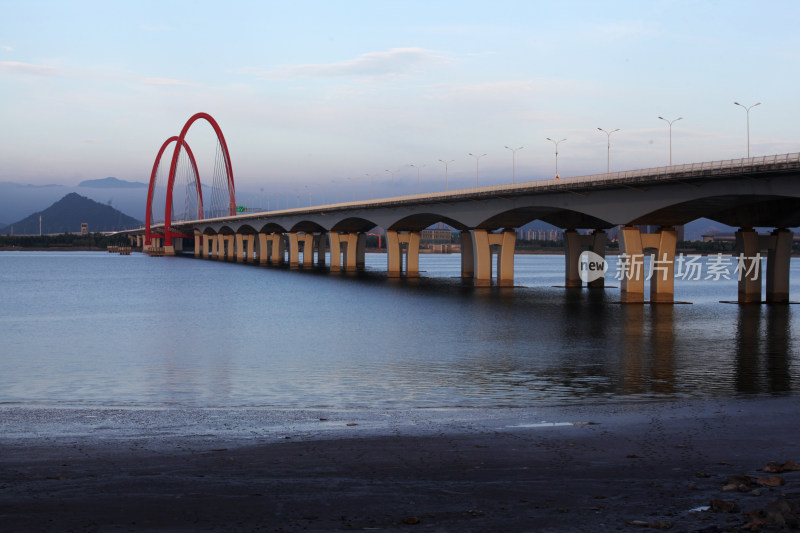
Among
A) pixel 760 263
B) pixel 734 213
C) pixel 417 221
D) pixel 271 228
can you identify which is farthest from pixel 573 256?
pixel 271 228

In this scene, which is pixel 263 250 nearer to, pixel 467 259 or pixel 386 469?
pixel 467 259

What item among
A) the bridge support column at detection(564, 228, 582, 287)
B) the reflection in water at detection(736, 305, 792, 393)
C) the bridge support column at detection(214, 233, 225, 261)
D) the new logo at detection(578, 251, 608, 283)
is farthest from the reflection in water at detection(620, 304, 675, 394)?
the bridge support column at detection(214, 233, 225, 261)

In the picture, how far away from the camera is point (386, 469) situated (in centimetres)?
1191

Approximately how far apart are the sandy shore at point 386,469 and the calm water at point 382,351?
128 inches

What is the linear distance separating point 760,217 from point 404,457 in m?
52.5

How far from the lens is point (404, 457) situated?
12.6m

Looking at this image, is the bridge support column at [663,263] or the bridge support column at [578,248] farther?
the bridge support column at [578,248]

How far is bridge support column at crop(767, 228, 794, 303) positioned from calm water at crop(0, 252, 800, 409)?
3.80 m

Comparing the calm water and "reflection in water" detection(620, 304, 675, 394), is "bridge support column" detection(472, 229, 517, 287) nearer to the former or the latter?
the calm water

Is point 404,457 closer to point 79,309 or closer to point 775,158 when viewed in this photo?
point 775,158

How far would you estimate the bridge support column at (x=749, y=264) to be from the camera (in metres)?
59.4

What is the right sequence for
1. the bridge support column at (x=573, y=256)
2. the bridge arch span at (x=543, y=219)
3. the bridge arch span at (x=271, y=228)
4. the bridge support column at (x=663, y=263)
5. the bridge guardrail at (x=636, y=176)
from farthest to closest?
the bridge arch span at (x=271, y=228) < the bridge support column at (x=573, y=256) < the bridge arch span at (x=543, y=219) < the bridge support column at (x=663, y=263) < the bridge guardrail at (x=636, y=176)

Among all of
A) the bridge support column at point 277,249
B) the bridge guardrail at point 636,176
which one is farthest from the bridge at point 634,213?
the bridge support column at point 277,249

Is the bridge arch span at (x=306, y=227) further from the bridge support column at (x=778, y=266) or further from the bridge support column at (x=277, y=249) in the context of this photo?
the bridge support column at (x=778, y=266)
